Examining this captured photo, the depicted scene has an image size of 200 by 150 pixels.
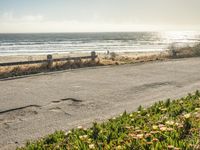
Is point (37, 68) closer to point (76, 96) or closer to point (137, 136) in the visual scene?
point (76, 96)

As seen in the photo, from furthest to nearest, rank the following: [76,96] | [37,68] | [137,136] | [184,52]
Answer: [184,52] < [37,68] < [76,96] < [137,136]

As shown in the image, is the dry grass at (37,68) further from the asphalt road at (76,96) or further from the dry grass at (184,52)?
the dry grass at (184,52)

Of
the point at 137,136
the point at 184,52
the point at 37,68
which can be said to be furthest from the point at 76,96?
the point at 184,52

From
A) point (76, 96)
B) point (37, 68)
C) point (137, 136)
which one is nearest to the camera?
point (137, 136)

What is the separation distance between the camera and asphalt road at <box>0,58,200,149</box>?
27.1 feet

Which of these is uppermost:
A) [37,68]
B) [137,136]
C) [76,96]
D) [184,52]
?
[137,136]

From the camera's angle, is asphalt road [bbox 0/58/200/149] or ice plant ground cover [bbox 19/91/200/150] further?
asphalt road [bbox 0/58/200/149]

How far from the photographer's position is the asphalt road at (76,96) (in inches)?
325

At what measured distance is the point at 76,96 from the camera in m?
11.6

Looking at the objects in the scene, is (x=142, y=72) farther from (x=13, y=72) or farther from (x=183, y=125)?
(x=183, y=125)

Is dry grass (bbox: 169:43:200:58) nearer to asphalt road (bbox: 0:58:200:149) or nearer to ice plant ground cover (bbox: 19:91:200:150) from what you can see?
asphalt road (bbox: 0:58:200:149)

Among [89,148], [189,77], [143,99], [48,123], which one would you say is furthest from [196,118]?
[189,77]

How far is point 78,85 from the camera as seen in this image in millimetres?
13797

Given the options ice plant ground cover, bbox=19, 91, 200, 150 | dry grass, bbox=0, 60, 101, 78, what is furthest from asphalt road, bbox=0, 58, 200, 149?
ice plant ground cover, bbox=19, 91, 200, 150
